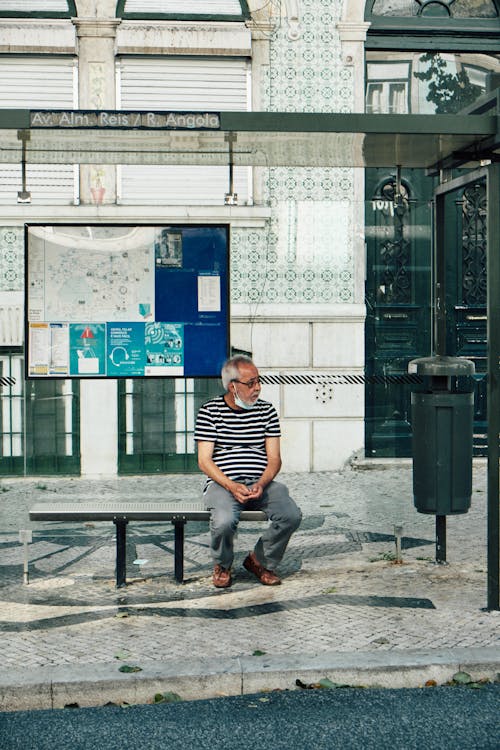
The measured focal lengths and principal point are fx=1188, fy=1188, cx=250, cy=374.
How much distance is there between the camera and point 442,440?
7.30 meters

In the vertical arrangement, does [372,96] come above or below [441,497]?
above

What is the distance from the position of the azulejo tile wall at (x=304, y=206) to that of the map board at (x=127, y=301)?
12.9ft

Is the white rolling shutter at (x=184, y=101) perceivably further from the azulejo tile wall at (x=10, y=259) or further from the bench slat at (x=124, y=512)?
the bench slat at (x=124, y=512)

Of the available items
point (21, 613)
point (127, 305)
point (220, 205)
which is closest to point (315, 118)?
point (127, 305)

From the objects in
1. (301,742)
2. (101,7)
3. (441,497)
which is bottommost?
(301,742)

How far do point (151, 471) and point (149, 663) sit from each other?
6508mm

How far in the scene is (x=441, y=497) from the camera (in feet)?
24.0

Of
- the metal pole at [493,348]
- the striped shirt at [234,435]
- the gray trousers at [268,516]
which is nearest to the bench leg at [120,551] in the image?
the gray trousers at [268,516]

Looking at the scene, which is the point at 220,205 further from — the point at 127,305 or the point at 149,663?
the point at 149,663

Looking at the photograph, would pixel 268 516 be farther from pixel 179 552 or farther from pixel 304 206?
pixel 304 206

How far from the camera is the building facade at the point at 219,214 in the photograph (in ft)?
38.9

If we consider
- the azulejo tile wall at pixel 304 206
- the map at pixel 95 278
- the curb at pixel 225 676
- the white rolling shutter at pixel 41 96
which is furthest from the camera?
the azulejo tile wall at pixel 304 206

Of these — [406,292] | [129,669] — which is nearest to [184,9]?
[406,292]

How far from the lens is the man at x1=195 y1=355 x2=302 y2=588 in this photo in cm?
705
